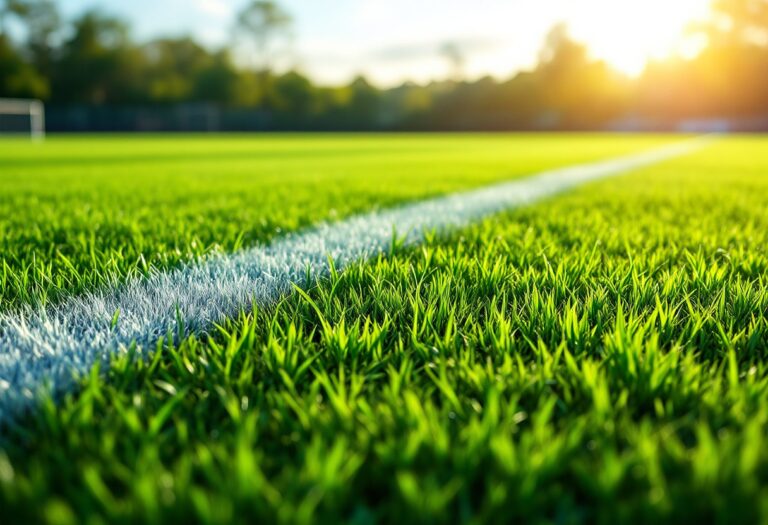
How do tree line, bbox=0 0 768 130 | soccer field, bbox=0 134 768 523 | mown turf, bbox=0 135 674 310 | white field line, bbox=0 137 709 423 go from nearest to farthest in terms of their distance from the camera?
soccer field, bbox=0 134 768 523
white field line, bbox=0 137 709 423
mown turf, bbox=0 135 674 310
tree line, bbox=0 0 768 130

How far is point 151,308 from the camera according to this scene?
4.91 feet

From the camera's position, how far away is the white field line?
112 centimetres

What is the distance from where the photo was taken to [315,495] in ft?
2.31

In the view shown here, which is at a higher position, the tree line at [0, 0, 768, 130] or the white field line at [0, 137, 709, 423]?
the tree line at [0, 0, 768, 130]

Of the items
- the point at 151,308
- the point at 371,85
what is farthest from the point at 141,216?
the point at 371,85

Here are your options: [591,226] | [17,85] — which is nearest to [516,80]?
[17,85]

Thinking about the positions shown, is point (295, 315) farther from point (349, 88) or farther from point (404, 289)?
point (349, 88)

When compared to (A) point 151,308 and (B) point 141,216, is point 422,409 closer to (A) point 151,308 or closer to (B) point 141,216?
(A) point 151,308

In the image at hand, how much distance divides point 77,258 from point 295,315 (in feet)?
3.64

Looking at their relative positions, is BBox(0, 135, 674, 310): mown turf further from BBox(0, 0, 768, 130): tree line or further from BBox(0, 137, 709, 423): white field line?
BBox(0, 0, 768, 130): tree line

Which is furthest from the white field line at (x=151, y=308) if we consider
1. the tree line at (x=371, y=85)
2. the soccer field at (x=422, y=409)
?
the tree line at (x=371, y=85)

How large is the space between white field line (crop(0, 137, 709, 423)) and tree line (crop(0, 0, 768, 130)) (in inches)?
1834

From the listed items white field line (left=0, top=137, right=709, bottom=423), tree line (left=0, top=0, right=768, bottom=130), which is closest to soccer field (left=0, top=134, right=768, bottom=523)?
white field line (left=0, top=137, right=709, bottom=423)

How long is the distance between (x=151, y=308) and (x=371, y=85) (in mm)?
55742
